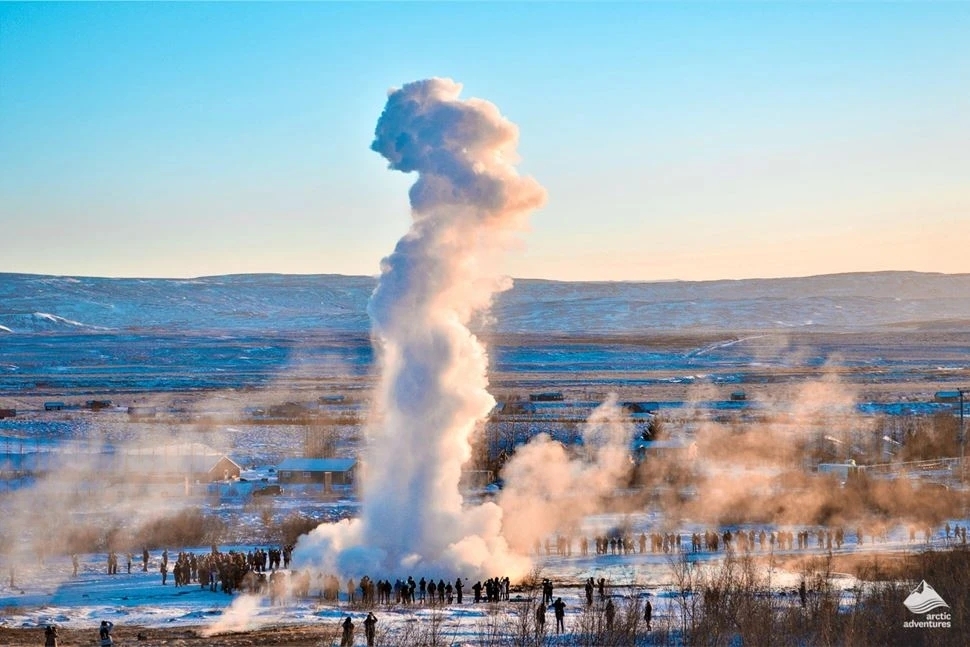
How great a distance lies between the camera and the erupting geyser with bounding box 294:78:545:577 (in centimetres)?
3356

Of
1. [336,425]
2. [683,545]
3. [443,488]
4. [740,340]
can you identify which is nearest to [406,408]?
[443,488]

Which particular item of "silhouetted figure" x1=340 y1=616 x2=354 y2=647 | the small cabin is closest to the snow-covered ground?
"silhouetted figure" x1=340 y1=616 x2=354 y2=647

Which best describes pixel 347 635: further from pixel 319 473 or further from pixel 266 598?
pixel 319 473

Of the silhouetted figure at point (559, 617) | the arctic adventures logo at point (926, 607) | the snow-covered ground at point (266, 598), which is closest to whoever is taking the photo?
the arctic adventures logo at point (926, 607)

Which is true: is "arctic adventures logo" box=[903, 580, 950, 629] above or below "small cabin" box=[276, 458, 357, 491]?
above

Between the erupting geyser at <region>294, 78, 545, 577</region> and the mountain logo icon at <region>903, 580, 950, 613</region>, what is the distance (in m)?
11.1

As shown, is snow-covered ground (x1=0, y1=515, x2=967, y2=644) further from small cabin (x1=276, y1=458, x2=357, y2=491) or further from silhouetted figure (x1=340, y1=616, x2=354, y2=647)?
small cabin (x1=276, y1=458, x2=357, y2=491)

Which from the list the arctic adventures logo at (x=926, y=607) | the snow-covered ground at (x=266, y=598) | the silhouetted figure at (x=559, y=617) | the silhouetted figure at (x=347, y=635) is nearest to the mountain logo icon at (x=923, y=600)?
the arctic adventures logo at (x=926, y=607)

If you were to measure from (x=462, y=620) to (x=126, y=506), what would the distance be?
23906mm

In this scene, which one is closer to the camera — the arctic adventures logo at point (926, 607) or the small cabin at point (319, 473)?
the arctic adventures logo at point (926, 607)

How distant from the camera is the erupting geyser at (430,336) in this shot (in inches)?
1321

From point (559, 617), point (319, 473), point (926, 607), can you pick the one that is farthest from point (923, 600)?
point (319, 473)

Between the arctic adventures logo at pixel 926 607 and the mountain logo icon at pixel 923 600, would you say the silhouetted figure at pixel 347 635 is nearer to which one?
the arctic adventures logo at pixel 926 607

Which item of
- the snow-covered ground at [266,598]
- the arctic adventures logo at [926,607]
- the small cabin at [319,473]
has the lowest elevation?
the snow-covered ground at [266,598]
